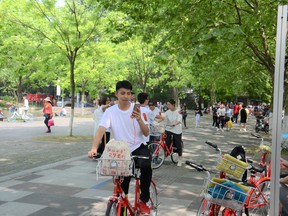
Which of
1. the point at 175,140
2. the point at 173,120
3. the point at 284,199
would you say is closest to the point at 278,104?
the point at 284,199

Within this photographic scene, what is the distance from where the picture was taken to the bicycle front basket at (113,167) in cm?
341

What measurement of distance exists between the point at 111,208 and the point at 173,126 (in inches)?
233

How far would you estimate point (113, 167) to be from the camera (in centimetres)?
342

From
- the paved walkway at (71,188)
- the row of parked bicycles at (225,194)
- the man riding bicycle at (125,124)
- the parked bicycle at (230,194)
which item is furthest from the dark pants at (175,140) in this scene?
the man riding bicycle at (125,124)

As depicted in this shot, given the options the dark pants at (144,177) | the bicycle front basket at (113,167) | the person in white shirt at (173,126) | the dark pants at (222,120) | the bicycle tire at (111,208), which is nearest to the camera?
the bicycle front basket at (113,167)

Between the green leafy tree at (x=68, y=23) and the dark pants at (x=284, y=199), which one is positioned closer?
the dark pants at (x=284, y=199)

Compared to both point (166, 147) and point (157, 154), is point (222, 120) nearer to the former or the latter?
point (166, 147)

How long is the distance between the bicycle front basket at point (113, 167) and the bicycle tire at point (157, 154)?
5.63 meters

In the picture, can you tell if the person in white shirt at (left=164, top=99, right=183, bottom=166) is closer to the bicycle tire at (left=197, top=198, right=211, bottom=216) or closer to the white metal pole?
the bicycle tire at (left=197, top=198, right=211, bottom=216)

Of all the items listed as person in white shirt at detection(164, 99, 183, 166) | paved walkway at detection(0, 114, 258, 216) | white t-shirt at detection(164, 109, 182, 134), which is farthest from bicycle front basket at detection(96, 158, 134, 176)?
white t-shirt at detection(164, 109, 182, 134)

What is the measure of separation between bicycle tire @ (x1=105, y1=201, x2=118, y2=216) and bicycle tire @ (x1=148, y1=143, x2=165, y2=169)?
5438mm

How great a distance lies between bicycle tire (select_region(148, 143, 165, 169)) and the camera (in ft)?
29.9

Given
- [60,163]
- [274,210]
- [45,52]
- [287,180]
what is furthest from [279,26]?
[45,52]

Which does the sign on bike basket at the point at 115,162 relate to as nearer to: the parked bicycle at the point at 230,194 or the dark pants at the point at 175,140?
the parked bicycle at the point at 230,194
